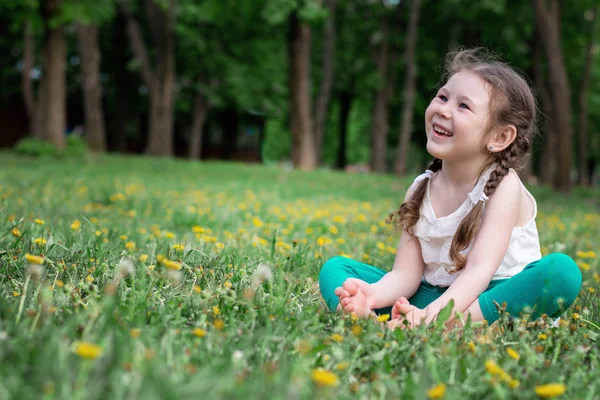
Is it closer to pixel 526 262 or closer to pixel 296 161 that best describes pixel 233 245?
pixel 526 262

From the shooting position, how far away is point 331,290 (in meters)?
2.68

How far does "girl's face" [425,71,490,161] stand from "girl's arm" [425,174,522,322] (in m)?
0.23

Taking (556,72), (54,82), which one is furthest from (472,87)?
(54,82)

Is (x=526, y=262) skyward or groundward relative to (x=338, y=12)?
groundward

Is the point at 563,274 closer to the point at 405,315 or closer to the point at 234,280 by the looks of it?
the point at 405,315

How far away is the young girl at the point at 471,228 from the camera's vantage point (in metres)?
2.52

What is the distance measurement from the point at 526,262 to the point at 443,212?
42cm

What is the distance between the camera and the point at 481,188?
8.91 feet

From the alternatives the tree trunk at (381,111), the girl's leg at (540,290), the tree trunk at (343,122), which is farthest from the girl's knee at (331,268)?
the tree trunk at (343,122)

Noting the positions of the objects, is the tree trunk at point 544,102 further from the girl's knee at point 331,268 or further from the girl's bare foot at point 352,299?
the girl's bare foot at point 352,299

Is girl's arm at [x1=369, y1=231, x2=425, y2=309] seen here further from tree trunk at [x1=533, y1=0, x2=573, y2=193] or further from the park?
tree trunk at [x1=533, y1=0, x2=573, y2=193]

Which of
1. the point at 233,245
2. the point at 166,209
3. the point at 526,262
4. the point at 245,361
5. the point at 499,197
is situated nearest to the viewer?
the point at 245,361

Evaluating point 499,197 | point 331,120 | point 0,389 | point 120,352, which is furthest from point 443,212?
point 331,120

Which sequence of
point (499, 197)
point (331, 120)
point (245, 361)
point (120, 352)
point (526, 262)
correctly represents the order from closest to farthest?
point (120, 352) < point (245, 361) < point (499, 197) < point (526, 262) < point (331, 120)
